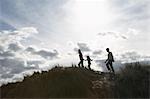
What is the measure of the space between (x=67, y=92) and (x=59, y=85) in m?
0.82

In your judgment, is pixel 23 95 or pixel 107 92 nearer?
pixel 107 92

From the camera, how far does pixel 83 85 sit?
2133cm

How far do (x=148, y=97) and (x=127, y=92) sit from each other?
1.15m

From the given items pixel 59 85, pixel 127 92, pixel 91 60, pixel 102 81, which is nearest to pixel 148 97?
pixel 127 92

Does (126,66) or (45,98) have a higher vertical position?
(126,66)

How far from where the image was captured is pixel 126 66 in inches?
909

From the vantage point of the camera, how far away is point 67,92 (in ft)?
67.7

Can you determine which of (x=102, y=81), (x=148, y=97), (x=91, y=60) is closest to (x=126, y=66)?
(x=102, y=81)

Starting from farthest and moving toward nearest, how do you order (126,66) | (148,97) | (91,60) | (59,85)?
(91,60) < (126,66) < (59,85) < (148,97)

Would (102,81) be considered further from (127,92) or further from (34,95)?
(34,95)

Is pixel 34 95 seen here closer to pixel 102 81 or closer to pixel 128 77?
pixel 102 81

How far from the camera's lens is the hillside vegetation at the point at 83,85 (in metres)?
20.2

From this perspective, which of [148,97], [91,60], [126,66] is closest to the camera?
[148,97]

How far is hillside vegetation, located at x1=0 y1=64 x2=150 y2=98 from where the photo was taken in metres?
20.2
